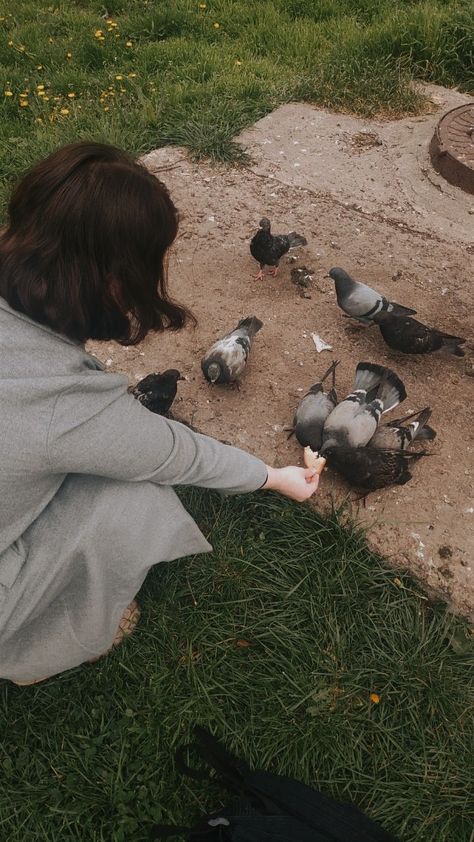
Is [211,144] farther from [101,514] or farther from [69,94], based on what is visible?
[101,514]

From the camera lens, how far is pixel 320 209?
17.3 ft

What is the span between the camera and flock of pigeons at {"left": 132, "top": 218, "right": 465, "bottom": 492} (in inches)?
128

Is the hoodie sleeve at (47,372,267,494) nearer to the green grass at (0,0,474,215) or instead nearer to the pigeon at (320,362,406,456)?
the pigeon at (320,362,406,456)

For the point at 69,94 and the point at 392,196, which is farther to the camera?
the point at 69,94

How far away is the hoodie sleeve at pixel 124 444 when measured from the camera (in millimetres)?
1933

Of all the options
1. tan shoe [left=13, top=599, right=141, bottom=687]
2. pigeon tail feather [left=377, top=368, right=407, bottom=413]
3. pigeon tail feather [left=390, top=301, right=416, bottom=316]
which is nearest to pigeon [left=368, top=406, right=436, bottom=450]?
pigeon tail feather [left=377, top=368, right=407, bottom=413]

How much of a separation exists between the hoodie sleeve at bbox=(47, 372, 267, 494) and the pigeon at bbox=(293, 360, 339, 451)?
966 millimetres

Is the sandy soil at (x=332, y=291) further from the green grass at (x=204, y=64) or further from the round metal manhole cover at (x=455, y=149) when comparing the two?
the green grass at (x=204, y=64)

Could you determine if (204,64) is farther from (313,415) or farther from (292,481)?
(292,481)

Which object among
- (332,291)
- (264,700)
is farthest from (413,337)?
(264,700)

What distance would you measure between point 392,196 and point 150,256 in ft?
12.9

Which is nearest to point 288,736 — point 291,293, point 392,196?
point 291,293

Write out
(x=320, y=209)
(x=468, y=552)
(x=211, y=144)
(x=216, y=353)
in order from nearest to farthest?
1. (x=468, y=552)
2. (x=216, y=353)
3. (x=320, y=209)
4. (x=211, y=144)

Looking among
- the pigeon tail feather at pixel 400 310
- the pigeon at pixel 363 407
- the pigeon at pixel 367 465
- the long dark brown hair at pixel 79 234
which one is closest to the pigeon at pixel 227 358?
the pigeon at pixel 363 407
